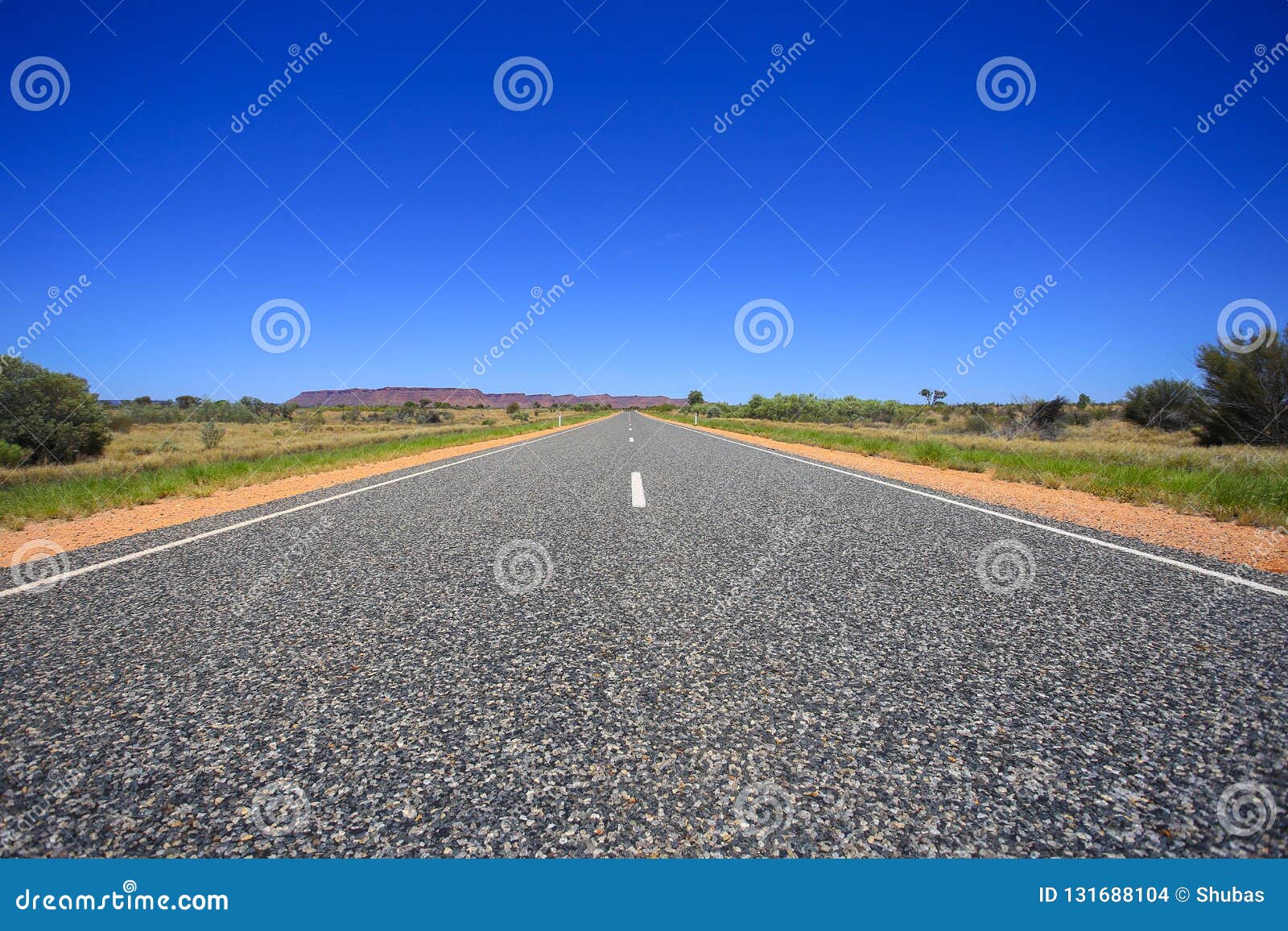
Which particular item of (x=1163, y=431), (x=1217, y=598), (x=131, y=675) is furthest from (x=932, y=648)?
(x=1163, y=431)

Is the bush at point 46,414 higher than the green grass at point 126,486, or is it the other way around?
the bush at point 46,414

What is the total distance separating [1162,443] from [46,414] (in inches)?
1412

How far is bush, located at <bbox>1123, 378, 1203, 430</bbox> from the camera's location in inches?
835

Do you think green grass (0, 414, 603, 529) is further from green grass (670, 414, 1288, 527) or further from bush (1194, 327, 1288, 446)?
bush (1194, 327, 1288, 446)

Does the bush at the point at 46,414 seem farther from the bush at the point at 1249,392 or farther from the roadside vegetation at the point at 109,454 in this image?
the bush at the point at 1249,392

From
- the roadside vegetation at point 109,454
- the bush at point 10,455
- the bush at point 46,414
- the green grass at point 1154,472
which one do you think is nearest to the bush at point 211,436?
the roadside vegetation at point 109,454

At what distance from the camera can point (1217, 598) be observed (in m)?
3.49

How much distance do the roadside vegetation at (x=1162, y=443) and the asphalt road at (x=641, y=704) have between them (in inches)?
181

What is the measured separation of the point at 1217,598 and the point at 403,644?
4.78 metres

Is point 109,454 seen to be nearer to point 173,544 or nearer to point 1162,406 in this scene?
point 173,544

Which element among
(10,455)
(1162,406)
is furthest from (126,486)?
(1162,406)

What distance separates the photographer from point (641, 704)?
2.23 metres

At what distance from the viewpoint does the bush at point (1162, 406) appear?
21219mm

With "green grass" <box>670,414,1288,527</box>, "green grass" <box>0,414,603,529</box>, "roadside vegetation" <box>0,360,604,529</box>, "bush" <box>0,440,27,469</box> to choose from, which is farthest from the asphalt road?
"bush" <box>0,440,27,469</box>
